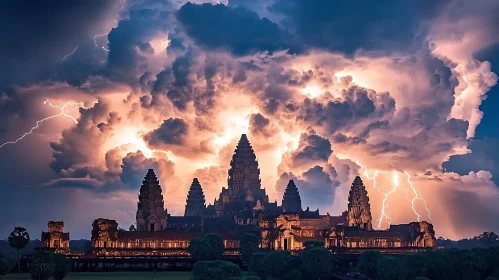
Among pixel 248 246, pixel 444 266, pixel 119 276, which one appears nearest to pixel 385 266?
pixel 444 266

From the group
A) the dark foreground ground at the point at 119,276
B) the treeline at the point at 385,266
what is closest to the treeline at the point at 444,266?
the treeline at the point at 385,266

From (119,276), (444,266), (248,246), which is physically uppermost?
(248,246)

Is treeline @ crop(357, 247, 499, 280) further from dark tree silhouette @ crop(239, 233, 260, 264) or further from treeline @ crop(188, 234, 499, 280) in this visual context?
dark tree silhouette @ crop(239, 233, 260, 264)

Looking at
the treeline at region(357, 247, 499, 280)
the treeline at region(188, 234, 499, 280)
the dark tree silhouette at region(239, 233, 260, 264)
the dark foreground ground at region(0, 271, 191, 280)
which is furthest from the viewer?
the dark tree silhouette at region(239, 233, 260, 264)

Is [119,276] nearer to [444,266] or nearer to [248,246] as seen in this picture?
[248,246]

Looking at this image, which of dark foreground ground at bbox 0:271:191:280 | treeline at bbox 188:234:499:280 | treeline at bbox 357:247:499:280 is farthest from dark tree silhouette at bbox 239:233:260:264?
treeline at bbox 357:247:499:280

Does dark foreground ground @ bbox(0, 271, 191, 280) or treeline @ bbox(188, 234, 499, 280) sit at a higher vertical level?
treeline @ bbox(188, 234, 499, 280)

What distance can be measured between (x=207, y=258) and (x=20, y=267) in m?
39.0

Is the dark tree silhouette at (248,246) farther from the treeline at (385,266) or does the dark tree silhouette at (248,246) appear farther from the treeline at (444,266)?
the treeline at (444,266)

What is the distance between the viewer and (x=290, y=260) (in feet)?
559

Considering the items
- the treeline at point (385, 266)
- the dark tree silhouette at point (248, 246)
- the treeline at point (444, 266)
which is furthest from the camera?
the dark tree silhouette at point (248, 246)

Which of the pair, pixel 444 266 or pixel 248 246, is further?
pixel 248 246

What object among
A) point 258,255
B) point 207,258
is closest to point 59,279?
point 258,255

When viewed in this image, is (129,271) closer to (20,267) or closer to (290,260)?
(20,267)
